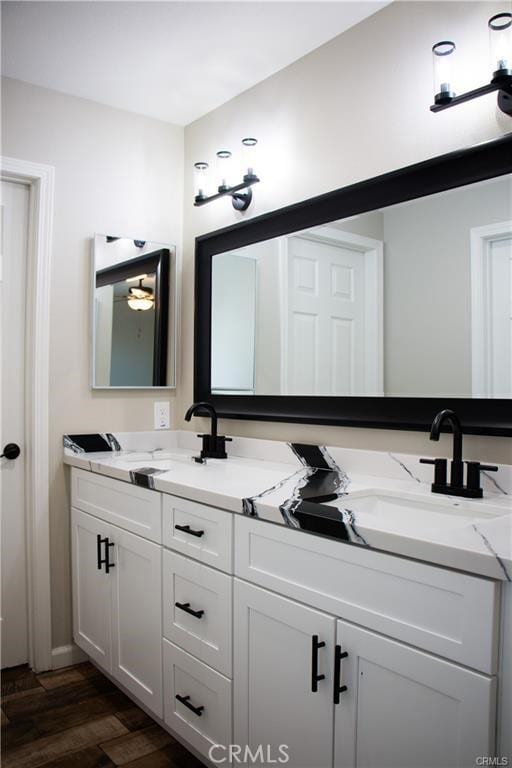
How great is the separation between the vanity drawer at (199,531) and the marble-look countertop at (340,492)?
0.12 ft

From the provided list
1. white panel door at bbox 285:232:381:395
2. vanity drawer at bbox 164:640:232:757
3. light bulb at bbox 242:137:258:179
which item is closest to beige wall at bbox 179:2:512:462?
light bulb at bbox 242:137:258:179

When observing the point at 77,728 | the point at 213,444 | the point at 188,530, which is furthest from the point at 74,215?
the point at 77,728

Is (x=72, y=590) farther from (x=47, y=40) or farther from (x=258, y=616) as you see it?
(x=47, y=40)

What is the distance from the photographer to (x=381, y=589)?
1226 mm

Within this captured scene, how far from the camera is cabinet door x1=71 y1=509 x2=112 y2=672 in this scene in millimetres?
2281

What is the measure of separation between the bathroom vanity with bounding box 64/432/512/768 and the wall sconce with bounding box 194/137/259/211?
3.30ft

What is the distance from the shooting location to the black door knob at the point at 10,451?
2508 mm

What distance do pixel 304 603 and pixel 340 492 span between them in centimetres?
35

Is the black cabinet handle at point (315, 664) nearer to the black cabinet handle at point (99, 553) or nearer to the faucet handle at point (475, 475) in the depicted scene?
the faucet handle at point (475, 475)

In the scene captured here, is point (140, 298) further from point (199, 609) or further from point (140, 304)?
point (199, 609)

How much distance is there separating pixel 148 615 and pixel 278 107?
195 cm

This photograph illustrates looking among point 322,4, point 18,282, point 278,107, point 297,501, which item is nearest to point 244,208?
point 278,107

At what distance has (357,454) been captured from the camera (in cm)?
197

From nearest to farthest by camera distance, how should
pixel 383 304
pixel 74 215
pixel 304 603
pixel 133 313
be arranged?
1. pixel 304 603
2. pixel 383 304
3. pixel 74 215
4. pixel 133 313
